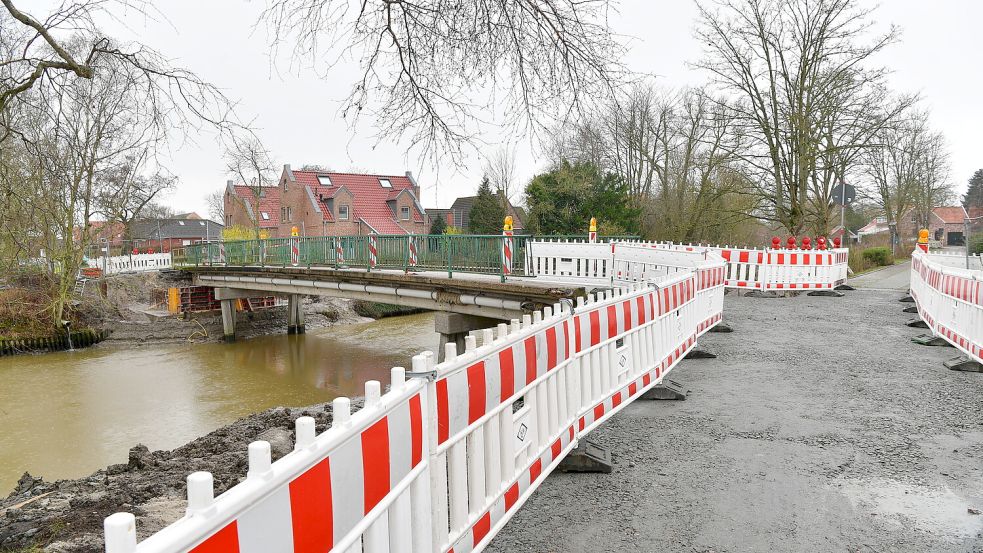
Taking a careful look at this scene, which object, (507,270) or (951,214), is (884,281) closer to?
(507,270)

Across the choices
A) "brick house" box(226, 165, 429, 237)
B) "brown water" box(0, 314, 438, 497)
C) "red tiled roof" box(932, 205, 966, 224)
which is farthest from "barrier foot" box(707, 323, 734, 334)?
"red tiled roof" box(932, 205, 966, 224)

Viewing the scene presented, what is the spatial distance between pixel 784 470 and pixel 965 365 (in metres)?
4.89

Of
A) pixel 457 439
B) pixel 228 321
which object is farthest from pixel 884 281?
pixel 228 321

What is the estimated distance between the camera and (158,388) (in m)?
19.5

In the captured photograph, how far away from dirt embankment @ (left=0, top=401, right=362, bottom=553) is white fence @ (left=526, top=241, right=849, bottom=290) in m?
7.75

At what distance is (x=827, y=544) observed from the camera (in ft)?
11.2

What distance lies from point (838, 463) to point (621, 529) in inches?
82.8

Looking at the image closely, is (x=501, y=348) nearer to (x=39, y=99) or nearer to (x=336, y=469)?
(x=336, y=469)

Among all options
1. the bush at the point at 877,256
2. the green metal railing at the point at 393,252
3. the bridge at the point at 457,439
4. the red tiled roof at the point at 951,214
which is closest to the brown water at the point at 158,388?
the green metal railing at the point at 393,252

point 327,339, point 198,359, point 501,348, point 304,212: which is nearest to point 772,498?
point 501,348

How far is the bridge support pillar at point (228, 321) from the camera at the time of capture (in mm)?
30297

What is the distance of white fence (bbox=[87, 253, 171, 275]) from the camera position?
1396 inches

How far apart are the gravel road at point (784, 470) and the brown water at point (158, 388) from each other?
11.0 m

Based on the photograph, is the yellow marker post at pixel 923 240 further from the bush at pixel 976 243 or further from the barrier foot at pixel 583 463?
the bush at pixel 976 243
